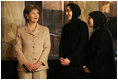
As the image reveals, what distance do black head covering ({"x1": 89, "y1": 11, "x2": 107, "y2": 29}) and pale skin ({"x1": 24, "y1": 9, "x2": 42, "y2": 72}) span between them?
2.31 feet

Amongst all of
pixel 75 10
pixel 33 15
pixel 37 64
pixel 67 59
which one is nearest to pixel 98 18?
pixel 75 10

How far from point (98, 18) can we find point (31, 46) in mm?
892

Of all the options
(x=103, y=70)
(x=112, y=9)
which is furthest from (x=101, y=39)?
(x=112, y=9)

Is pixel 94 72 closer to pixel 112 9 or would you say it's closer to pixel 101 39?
pixel 101 39

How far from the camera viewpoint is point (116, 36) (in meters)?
2.53

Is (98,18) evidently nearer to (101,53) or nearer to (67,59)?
(101,53)

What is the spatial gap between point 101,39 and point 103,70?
37 centimetres

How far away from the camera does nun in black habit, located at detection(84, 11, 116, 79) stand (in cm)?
227

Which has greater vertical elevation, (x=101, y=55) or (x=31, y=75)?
(x=101, y=55)

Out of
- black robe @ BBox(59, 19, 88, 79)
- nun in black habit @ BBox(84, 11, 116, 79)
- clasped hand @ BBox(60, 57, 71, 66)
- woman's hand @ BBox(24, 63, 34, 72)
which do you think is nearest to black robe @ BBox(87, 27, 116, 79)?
nun in black habit @ BBox(84, 11, 116, 79)

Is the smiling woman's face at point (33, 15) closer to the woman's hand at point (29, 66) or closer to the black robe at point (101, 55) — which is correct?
the woman's hand at point (29, 66)

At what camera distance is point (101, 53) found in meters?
2.26

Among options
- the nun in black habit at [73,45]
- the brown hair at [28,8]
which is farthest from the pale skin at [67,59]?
the brown hair at [28,8]

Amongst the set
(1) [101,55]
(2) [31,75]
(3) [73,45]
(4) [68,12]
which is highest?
(4) [68,12]
